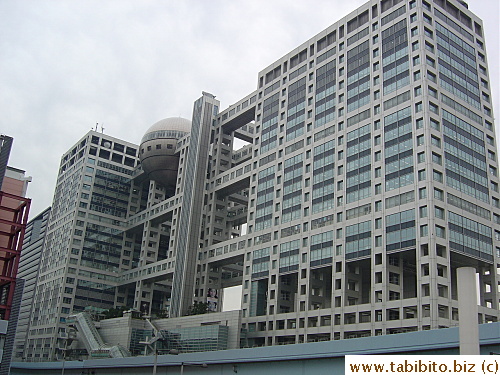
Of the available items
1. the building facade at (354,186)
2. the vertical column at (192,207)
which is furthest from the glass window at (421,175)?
the vertical column at (192,207)

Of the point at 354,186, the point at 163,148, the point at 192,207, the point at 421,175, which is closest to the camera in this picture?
the point at 421,175

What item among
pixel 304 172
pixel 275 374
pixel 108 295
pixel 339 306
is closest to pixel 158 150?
pixel 108 295

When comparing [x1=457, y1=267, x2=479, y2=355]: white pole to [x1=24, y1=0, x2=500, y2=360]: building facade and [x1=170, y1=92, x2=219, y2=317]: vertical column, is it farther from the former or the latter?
[x1=170, y1=92, x2=219, y2=317]: vertical column

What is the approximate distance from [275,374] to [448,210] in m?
40.1

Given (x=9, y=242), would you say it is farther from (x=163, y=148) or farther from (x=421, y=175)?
(x=163, y=148)

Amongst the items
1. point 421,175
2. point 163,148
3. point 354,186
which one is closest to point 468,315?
point 421,175

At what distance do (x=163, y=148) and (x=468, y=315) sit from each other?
456 ft

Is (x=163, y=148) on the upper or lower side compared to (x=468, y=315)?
upper

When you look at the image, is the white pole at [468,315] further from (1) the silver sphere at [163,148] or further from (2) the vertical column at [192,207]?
(1) the silver sphere at [163,148]

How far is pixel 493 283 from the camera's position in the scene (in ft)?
298

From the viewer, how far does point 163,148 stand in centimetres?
15800

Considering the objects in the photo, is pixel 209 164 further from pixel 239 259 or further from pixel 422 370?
pixel 422 370

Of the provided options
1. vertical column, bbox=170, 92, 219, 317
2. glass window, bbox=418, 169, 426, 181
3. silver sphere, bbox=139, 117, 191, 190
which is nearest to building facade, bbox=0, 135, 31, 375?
vertical column, bbox=170, 92, 219, 317

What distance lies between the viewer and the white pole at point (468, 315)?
2364cm
